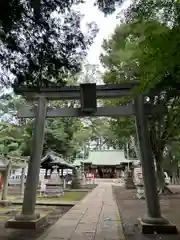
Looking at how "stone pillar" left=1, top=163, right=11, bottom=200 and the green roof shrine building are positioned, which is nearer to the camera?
"stone pillar" left=1, top=163, right=11, bottom=200

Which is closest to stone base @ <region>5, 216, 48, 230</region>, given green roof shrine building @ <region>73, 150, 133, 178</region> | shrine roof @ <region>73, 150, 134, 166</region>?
green roof shrine building @ <region>73, 150, 133, 178</region>


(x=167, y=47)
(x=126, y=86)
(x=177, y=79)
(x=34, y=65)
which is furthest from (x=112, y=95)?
(x=167, y=47)

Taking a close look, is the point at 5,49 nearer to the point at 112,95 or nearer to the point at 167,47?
the point at 167,47

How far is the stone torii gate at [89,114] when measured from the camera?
8.70 m

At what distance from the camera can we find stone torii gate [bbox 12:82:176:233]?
342 inches

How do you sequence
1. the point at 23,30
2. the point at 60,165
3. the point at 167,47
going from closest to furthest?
the point at 167,47, the point at 23,30, the point at 60,165

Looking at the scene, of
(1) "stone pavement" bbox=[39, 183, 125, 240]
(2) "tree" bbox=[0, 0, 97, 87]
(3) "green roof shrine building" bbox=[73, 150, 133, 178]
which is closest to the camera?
(2) "tree" bbox=[0, 0, 97, 87]

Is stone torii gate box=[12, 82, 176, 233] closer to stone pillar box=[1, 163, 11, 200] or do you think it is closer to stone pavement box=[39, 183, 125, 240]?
stone pavement box=[39, 183, 125, 240]

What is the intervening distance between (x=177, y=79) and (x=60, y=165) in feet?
66.1

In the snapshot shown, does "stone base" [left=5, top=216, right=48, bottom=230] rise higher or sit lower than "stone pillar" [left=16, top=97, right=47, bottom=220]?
lower

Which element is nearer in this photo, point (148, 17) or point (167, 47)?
point (167, 47)

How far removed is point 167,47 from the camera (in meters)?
4.65

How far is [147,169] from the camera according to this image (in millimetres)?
8812

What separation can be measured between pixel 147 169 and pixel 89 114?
88.4 inches
